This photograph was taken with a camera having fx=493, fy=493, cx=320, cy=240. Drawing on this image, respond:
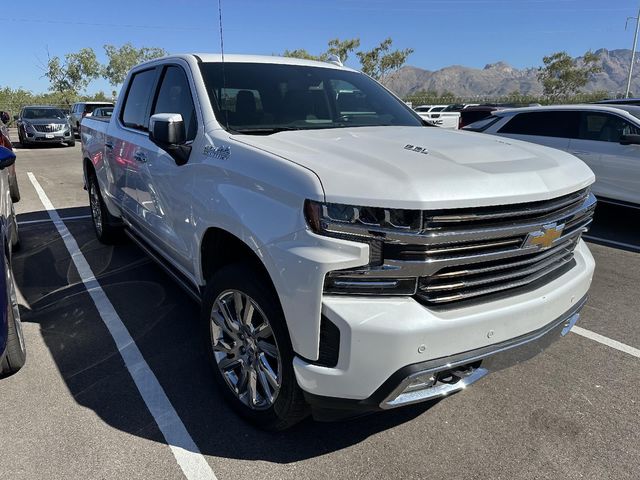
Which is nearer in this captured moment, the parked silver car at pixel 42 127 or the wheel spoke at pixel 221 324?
the wheel spoke at pixel 221 324

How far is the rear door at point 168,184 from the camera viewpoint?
10.4ft

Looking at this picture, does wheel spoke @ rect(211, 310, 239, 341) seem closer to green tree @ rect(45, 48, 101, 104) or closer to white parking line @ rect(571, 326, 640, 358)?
white parking line @ rect(571, 326, 640, 358)

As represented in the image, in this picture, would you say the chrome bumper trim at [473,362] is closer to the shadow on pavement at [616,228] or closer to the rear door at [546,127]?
the shadow on pavement at [616,228]

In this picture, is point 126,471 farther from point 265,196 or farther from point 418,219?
point 418,219

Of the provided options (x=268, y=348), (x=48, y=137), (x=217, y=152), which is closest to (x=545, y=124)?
(x=217, y=152)

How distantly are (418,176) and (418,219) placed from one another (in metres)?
0.21

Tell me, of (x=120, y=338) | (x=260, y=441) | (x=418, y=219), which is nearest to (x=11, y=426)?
(x=120, y=338)

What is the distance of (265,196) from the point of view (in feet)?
7.53

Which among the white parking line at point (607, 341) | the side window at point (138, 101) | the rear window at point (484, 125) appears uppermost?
the side window at point (138, 101)

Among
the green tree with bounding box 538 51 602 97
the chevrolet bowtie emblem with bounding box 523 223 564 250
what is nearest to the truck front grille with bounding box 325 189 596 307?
the chevrolet bowtie emblem with bounding box 523 223 564 250

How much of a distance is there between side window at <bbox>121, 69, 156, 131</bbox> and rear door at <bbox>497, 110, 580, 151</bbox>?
6.25 metres

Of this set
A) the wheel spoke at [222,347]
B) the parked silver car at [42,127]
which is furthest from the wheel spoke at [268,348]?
the parked silver car at [42,127]

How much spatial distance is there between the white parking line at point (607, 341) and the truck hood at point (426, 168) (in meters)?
1.61

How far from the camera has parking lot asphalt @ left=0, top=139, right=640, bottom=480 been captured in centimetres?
244
